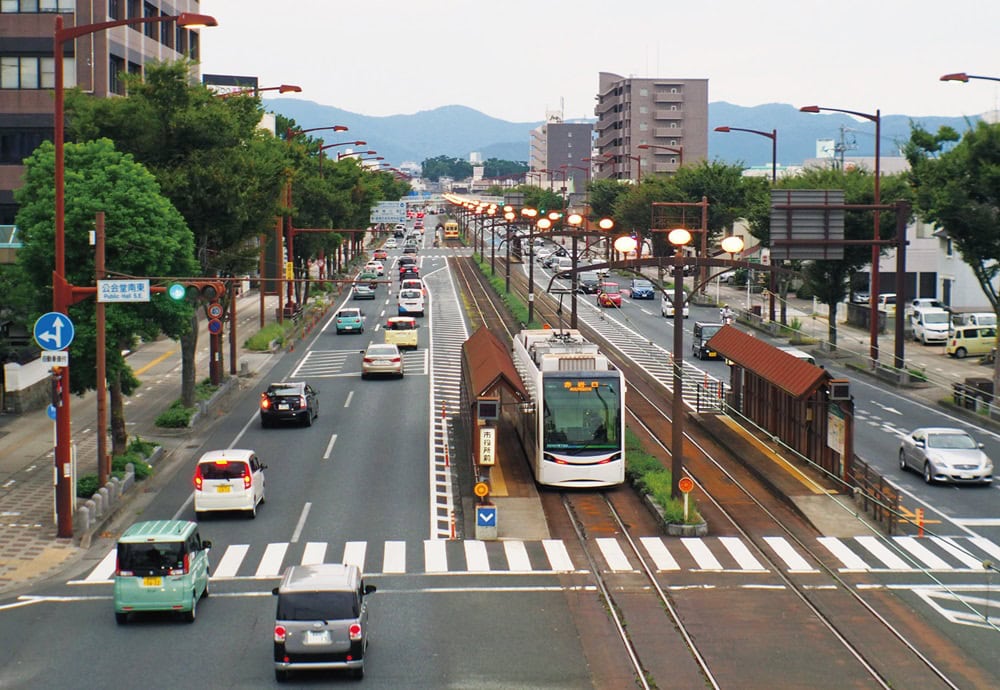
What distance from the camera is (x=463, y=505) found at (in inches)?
1348

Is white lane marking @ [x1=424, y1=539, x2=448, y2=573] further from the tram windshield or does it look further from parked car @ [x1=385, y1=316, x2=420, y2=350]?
parked car @ [x1=385, y1=316, x2=420, y2=350]

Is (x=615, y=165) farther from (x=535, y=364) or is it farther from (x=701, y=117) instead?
(x=535, y=364)

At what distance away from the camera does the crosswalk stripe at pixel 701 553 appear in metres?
28.6

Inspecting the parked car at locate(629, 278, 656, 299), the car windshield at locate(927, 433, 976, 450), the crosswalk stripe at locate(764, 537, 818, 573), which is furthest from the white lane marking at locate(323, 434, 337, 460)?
the parked car at locate(629, 278, 656, 299)

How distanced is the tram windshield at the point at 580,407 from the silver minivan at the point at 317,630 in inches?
583

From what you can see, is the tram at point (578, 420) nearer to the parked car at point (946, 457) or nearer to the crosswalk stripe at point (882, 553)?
the crosswalk stripe at point (882, 553)

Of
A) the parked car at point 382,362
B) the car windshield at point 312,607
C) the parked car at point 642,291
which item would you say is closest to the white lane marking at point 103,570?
the car windshield at point 312,607

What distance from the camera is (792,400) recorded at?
132 feet

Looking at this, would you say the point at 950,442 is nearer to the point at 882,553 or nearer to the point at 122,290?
the point at 882,553

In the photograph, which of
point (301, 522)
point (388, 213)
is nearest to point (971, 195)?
point (301, 522)

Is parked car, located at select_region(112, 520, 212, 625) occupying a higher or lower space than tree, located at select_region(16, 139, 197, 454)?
lower

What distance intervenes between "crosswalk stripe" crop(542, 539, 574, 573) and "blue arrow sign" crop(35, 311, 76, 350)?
40.1 ft

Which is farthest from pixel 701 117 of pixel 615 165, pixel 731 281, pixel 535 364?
pixel 535 364

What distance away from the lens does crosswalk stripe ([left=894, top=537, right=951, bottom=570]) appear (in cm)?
2885
